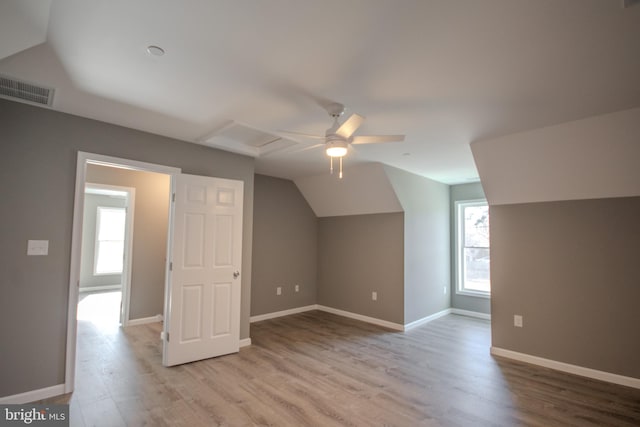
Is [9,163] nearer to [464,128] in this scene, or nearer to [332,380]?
[332,380]

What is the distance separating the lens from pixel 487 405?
8.92 ft

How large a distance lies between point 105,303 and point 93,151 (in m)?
4.81

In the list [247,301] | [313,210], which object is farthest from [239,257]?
[313,210]

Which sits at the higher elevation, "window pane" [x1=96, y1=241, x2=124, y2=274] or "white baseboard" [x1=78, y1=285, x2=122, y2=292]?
"window pane" [x1=96, y1=241, x2=124, y2=274]

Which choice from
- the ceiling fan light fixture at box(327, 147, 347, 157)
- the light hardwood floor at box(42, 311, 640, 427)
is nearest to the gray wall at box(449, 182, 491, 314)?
the light hardwood floor at box(42, 311, 640, 427)

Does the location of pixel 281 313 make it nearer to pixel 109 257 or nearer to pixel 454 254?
pixel 454 254

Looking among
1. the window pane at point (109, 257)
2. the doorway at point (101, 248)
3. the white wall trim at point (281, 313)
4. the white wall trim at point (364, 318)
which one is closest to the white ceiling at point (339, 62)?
the white wall trim at point (364, 318)

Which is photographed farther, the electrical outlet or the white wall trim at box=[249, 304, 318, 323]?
the white wall trim at box=[249, 304, 318, 323]

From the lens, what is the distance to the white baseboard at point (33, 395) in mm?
2574

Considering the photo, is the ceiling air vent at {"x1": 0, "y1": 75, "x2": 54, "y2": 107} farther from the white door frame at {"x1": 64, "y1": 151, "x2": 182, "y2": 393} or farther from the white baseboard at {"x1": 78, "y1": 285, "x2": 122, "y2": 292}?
the white baseboard at {"x1": 78, "y1": 285, "x2": 122, "y2": 292}

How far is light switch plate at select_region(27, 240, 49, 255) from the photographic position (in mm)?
2752

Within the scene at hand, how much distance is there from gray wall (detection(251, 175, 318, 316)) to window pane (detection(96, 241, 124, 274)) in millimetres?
4821

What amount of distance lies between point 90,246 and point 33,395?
20.8 feet

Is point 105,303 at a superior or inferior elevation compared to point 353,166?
inferior
